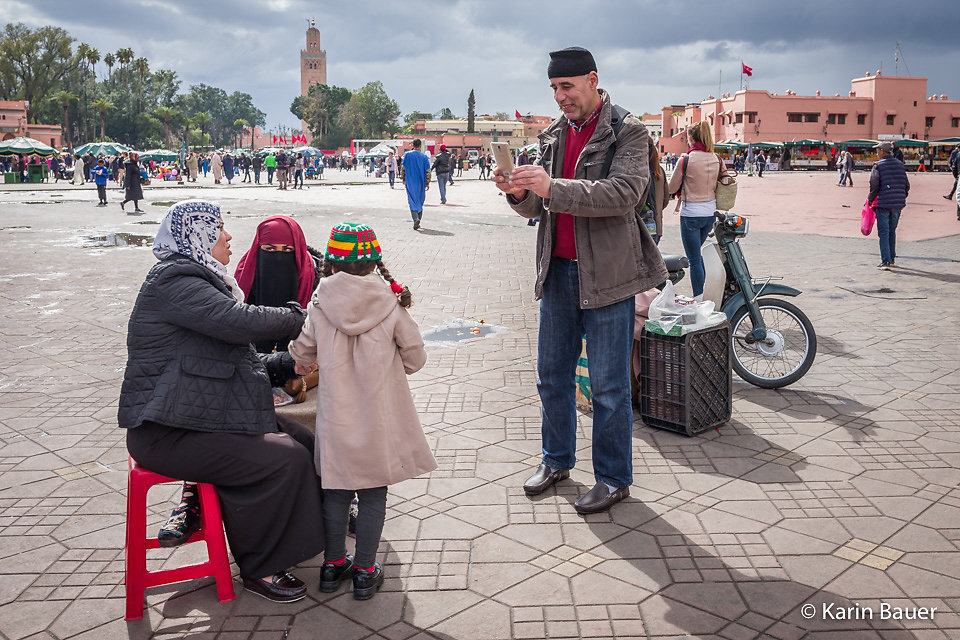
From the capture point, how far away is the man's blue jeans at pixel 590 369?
11.8 ft

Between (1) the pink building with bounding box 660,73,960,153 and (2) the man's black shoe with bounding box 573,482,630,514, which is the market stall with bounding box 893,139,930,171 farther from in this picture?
(2) the man's black shoe with bounding box 573,482,630,514

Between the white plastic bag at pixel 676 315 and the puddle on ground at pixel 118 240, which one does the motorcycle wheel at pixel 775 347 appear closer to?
the white plastic bag at pixel 676 315

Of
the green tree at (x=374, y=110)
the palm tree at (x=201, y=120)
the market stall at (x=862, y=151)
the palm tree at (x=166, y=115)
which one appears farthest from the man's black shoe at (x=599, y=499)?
the green tree at (x=374, y=110)

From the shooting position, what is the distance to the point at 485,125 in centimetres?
13250

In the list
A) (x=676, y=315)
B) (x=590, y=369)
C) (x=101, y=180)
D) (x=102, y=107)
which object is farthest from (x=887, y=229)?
(x=102, y=107)

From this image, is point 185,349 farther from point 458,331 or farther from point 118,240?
point 118,240

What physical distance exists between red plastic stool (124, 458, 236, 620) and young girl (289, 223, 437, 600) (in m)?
0.39

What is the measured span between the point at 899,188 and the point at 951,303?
2.45m

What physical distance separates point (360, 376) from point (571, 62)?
1656 mm

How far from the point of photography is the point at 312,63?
17762cm

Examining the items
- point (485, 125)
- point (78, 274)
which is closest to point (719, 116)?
point (485, 125)

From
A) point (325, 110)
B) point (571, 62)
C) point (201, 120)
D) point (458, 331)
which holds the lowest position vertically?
point (458, 331)

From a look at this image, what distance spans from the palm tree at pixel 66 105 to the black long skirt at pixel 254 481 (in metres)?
97.1

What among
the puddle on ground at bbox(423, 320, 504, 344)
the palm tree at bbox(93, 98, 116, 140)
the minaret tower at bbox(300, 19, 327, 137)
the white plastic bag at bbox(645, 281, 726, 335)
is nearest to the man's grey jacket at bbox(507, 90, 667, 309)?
the white plastic bag at bbox(645, 281, 726, 335)
